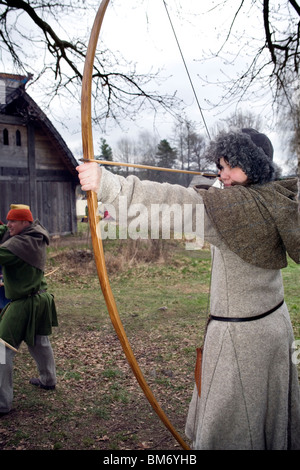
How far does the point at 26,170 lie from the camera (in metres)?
11.9

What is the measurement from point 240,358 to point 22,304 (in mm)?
2051

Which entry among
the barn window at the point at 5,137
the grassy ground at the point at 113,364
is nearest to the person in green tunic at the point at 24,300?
the grassy ground at the point at 113,364

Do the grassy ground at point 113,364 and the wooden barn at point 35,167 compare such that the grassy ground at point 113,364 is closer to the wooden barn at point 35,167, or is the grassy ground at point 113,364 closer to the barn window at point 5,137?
the wooden barn at point 35,167

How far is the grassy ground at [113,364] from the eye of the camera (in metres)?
2.93

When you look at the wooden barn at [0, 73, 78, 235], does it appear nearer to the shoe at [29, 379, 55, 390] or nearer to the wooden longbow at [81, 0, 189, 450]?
the shoe at [29, 379, 55, 390]

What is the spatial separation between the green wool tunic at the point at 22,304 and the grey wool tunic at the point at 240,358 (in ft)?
6.03

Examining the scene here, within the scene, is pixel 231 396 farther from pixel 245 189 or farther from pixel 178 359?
pixel 178 359

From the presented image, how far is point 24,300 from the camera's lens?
3.36 m

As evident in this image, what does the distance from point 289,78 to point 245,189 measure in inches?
157

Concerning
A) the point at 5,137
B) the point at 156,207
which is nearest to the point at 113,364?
the point at 156,207

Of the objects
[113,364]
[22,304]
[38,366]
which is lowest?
[113,364]

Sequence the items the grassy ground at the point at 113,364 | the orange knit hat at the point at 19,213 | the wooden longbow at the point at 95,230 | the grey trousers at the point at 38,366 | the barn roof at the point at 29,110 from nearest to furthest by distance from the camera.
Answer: the wooden longbow at the point at 95,230, the grassy ground at the point at 113,364, the grey trousers at the point at 38,366, the orange knit hat at the point at 19,213, the barn roof at the point at 29,110

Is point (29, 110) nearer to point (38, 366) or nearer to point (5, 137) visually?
point (5, 137)

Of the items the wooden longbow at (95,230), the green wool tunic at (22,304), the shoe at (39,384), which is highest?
the wooden longbow at (95,230)
